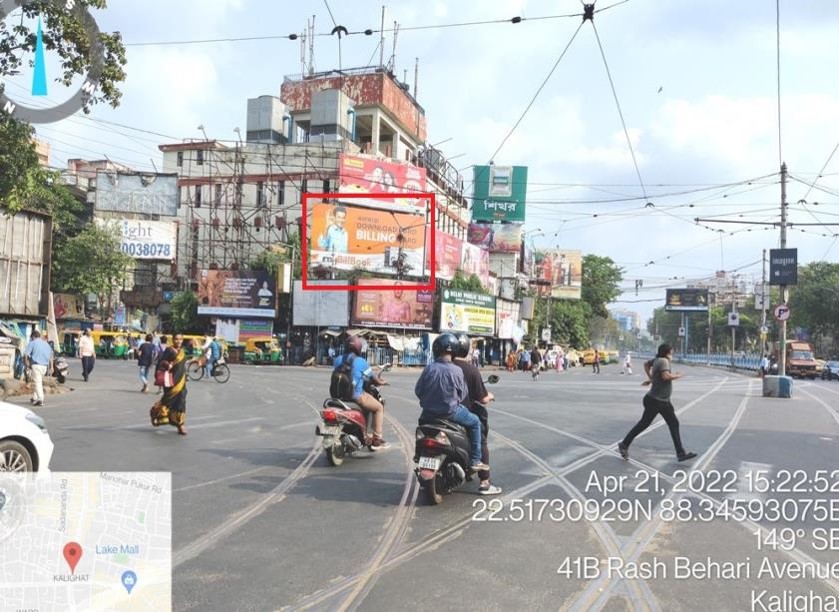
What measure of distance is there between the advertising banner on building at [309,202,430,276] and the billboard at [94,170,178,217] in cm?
1219

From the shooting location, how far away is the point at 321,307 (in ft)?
143

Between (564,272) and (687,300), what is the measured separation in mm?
23303

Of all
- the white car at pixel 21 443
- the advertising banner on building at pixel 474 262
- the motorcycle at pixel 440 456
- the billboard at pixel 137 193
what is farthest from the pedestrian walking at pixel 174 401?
the advertising banner on building at pixel 474 262

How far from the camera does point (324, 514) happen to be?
19.9ft

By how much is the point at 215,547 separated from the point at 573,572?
8.71 ft

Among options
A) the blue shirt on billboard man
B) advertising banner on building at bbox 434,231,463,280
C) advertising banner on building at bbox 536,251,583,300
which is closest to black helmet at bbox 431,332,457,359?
the blue shirt on billboard man

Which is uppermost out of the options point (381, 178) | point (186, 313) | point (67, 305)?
point (381, 178)

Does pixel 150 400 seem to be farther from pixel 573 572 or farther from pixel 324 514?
pixel 573 572

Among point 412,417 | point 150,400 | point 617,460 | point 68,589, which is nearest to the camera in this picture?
point 68,589

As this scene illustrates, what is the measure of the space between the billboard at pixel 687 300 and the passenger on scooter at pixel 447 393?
304 feet

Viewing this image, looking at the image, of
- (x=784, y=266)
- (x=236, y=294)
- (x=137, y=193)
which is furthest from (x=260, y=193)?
(x=784, y=266)

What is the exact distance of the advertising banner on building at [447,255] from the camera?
4981cm

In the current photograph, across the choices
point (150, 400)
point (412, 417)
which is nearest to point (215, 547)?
point (412, 417)

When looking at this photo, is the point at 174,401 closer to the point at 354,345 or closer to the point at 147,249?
the point at 354,345
